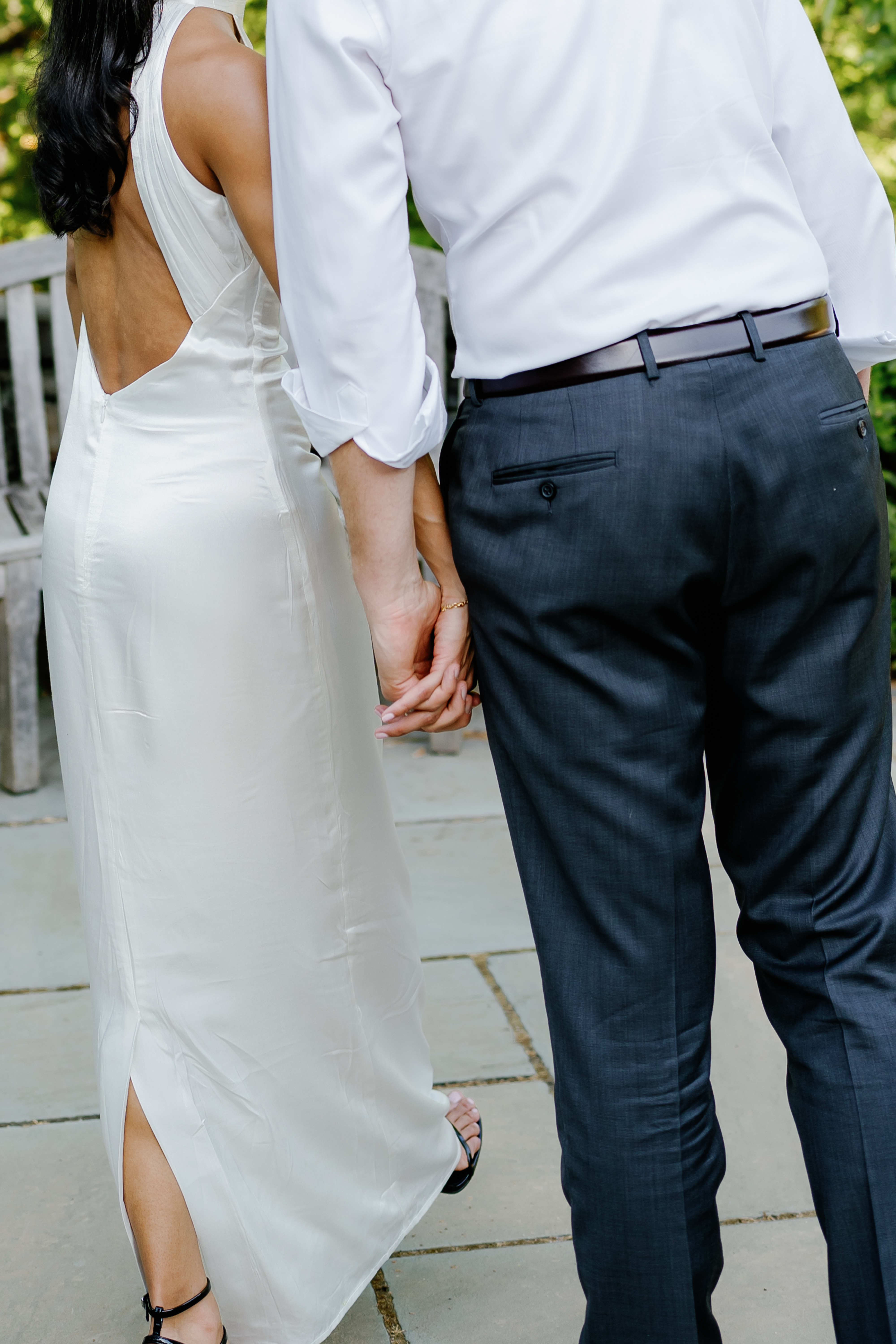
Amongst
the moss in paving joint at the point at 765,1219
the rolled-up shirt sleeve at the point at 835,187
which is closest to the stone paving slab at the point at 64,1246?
the moss in paving joint at the point at 765,1219

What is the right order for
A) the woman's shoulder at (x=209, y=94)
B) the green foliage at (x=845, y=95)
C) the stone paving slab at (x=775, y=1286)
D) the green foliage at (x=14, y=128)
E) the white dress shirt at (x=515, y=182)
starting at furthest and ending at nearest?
1. the green foliage at (x=14, y=128)
2. the green foliage at (x=845, y=95)
3. the stone paving slab at (x=775, y=1286)
4. the woman's shoulder at (x=209, y=94)
5. the white dress shirt at (x=515, y=182)

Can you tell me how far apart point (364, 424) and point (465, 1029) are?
1.68 metres

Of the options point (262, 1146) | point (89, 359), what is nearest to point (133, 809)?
point (262, 1146)

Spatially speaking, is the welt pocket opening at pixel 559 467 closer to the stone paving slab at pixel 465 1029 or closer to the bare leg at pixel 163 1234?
the bare leg at pixel 163 1234

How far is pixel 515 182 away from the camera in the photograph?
123cm

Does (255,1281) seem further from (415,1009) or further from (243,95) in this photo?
(243,95)

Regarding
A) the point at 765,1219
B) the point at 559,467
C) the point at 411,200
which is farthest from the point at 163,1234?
the point at 411,200

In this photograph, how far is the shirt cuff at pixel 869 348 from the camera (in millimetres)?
1557

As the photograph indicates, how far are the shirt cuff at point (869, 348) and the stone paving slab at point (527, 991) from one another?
1.42m

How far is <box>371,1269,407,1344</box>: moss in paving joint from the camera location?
185cm

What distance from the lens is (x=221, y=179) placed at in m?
1.50

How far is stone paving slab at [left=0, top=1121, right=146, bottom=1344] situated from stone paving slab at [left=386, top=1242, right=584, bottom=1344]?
0.38 metres

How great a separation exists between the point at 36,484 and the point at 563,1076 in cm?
348

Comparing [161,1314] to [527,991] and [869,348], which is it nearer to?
[527,991]
